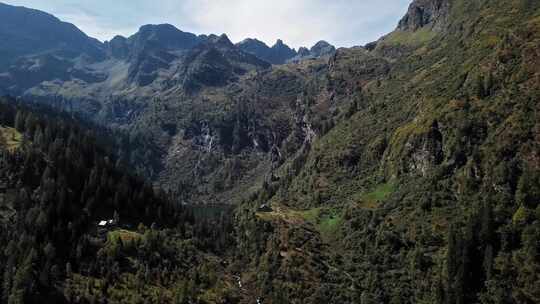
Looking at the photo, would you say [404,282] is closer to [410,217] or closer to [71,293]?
[410,217]

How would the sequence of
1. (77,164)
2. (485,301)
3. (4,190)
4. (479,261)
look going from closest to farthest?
(485,301)
(479,261)
(4,190)
(77,164)

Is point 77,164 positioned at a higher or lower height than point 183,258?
higher

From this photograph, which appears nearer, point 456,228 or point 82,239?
Answer: point 82,239

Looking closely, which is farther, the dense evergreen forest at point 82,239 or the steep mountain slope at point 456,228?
the steep mountain slope at point 456,228

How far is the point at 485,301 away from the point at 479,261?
13.3 metres

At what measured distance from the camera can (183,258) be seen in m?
164

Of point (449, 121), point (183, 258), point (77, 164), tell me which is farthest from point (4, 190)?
point (449, 121)

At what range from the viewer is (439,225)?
6353 inches

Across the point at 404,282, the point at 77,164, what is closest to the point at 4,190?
the point at 77,164

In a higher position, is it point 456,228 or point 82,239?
point 456,228

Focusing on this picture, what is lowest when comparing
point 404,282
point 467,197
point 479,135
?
point 404,282

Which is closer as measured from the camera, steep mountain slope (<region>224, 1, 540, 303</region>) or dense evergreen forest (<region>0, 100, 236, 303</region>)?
dense evergreen forest (<region>0, 100, 236, 303</region>)

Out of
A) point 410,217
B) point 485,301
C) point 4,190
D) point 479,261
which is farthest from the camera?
point 410,217

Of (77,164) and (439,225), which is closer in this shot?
(439,225)
